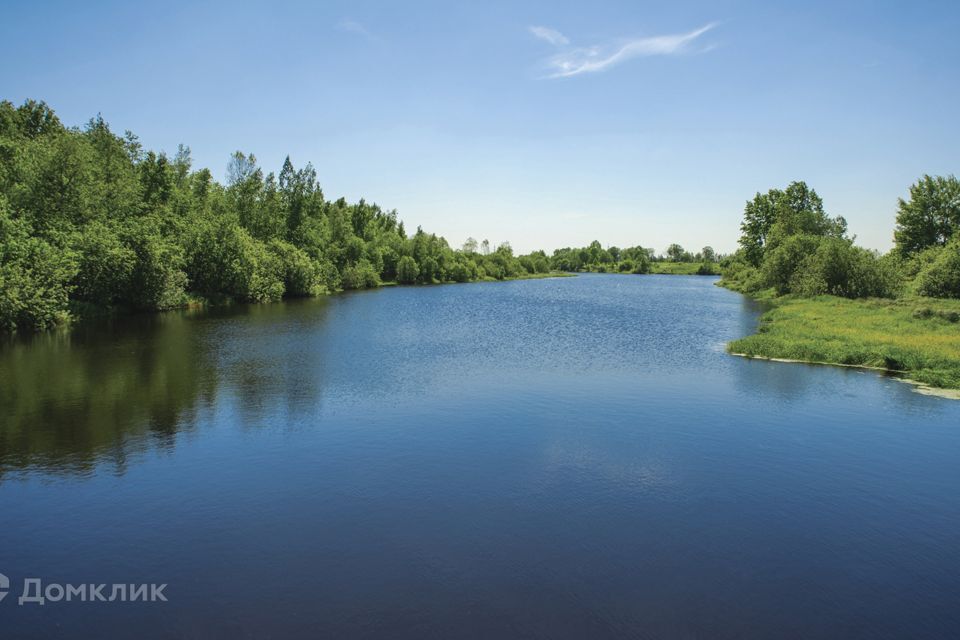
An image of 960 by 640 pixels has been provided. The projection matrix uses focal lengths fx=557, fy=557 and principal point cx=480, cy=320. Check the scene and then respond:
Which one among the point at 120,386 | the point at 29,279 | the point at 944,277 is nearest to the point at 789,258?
the point at 944,277

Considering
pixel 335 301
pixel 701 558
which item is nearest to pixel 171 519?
pixel 701 558

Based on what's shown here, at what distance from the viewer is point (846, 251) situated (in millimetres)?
62906

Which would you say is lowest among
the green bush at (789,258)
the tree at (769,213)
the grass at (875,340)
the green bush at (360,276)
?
the grass at (875,340)

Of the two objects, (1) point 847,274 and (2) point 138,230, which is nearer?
(2) point 138,230

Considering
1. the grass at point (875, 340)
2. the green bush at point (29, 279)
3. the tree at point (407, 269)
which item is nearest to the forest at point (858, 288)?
the grass at point (875, 340)

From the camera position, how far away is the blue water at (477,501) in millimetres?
9367

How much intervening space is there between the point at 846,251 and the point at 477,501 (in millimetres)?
65691

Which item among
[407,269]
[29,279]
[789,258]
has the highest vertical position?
[789,258]

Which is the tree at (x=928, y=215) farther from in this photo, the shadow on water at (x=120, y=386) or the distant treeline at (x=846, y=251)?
the shadow on water at (x=120, y=386)

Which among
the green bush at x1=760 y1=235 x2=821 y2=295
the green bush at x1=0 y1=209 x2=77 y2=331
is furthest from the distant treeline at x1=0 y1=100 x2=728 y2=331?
the green bush at x1=760 y1=235 x2=821 y2=295

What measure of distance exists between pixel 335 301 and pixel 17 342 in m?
37.3

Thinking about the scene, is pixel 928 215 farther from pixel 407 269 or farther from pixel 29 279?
pixel 29 279

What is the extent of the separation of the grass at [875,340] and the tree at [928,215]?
128ft

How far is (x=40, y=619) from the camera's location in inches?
352
